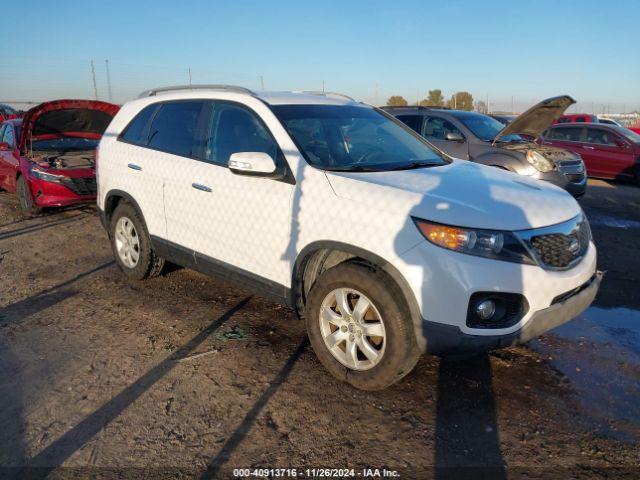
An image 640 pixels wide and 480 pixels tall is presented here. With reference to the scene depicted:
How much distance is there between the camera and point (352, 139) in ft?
13.4

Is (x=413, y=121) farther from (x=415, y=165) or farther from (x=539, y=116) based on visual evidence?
(x=415, y=165)

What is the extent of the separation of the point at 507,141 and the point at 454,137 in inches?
40.4

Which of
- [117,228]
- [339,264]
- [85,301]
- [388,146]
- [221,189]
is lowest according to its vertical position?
[85,301]

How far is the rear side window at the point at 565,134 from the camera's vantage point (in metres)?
13.5

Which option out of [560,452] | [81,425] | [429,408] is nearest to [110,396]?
[81,425]

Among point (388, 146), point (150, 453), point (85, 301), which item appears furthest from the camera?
point (85, 301)

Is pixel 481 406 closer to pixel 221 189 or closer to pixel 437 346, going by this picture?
pixel 437 346

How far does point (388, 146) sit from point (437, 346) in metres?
1.87

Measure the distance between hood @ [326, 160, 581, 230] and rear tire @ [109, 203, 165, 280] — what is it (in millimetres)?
2390

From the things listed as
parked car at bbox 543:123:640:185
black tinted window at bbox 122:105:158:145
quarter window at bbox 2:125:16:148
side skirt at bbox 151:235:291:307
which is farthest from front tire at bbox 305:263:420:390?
parked car at bbox 543:123:640:185

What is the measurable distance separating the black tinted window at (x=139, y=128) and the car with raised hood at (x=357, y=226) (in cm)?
14

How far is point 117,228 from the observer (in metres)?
5.21

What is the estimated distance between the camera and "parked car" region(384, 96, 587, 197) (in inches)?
313

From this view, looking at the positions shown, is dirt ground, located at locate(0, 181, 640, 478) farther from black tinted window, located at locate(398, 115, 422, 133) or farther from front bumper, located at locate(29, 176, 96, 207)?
black tinted window, located at locate(398, 115, 422, 133)
